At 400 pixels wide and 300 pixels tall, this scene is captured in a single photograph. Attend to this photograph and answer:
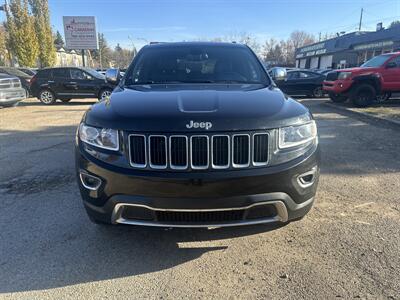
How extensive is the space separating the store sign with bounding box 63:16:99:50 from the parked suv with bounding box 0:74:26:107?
2387 cm

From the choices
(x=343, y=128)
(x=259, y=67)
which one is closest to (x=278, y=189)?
(x=259, y=67)

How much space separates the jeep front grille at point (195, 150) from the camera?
2.43 meters

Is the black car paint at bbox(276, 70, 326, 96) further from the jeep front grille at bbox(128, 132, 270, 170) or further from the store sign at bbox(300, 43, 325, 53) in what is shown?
the store sign at bbox(300, 43, 325, 53)

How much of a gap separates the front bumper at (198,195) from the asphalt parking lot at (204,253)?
27cm

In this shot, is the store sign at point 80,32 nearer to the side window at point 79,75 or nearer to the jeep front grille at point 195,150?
the side window at point 79,75

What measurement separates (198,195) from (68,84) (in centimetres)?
1457

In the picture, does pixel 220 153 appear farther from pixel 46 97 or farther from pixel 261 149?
pixel 46 97

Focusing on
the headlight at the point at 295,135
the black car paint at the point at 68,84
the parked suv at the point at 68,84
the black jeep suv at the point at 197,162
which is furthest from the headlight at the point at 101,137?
the black car paint at the point at 68,84

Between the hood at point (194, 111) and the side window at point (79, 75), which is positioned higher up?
the hood at point (194, 111)

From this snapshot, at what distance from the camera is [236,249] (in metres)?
2.96

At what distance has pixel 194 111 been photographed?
254 cm

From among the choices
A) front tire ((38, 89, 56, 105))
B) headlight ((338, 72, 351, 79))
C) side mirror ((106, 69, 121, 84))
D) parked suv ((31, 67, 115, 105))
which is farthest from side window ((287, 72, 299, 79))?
side mirror ((106, 69, 121, 84))

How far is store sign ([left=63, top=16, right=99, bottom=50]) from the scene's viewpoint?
34.8m

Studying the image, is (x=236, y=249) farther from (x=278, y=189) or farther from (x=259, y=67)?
(x=259, y=67)
